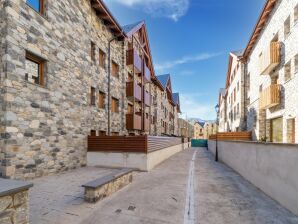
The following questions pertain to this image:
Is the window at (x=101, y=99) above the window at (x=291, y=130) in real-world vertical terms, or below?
above

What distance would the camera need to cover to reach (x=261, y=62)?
45.2 ft

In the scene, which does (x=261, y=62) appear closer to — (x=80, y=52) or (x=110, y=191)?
(x=80, y=52)

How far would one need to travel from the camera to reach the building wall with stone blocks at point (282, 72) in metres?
10.2

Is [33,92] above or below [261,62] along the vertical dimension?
below

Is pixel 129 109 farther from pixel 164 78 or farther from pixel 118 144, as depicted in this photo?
pixel 164 78

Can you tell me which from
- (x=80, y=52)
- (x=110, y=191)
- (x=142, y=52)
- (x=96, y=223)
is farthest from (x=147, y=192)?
(x=142, y=52)

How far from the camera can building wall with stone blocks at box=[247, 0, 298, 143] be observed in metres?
10.2

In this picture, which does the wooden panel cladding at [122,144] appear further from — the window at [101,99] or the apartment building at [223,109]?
the apartment building at [223,109]

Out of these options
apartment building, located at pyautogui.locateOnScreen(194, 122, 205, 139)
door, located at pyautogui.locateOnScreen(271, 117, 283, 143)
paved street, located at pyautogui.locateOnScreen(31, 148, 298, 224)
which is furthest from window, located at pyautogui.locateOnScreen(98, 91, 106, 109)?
apartment building, located at pyautogui.locateOnScreen(194, 122, 205, 139)

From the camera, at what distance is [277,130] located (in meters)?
12.7

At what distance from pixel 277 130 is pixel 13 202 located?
14356 millimetres

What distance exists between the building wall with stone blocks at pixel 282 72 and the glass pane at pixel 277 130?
0.39 metres

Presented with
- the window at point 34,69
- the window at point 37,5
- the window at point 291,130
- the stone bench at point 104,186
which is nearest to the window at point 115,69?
the window at point 37,5

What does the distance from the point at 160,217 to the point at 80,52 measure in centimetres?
993
